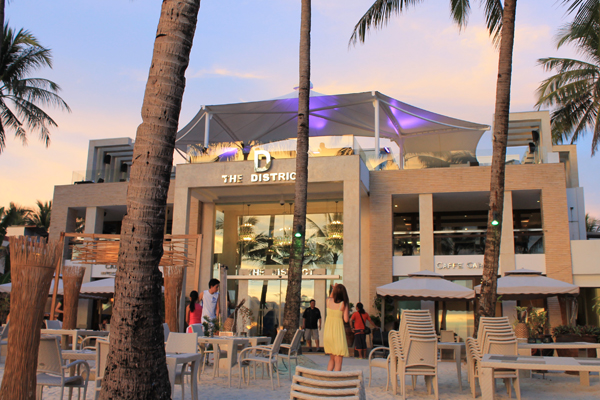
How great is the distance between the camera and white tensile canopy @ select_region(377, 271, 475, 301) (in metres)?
14.9

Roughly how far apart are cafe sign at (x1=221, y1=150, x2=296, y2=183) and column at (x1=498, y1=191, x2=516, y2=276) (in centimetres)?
771

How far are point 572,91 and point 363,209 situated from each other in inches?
422

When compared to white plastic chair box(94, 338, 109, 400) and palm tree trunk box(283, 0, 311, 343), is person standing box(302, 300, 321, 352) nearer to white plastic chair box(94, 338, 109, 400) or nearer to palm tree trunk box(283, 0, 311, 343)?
palm tree trunk box(283, 0, 311, 343)

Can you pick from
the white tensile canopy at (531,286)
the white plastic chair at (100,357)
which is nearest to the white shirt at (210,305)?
the white plastic chair at (100,357)

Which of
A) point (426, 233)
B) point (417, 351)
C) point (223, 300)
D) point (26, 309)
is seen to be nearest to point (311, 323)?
point (223, 300)

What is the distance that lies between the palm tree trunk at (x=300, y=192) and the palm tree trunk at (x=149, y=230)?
7432 mm

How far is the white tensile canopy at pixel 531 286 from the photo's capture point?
14.4 meters

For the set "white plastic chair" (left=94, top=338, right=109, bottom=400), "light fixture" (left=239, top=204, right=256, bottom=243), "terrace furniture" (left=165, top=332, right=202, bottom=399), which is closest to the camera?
"white plastic chair" (left=94, top=338, right=109, bottom=400)

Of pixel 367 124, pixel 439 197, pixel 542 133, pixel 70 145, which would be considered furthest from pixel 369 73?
pixel 70 145

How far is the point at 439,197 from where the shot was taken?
21203 mm

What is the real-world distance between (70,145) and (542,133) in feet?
66.0

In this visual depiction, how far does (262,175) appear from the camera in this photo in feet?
64.3

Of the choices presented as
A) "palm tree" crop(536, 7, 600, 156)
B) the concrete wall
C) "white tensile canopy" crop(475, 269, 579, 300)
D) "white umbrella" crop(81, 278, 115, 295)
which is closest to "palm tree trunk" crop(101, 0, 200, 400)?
"white tensile canopy" crop(475, 269, 579, 300)

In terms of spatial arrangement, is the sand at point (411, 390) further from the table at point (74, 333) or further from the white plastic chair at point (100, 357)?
the white plastic chair at point (100, 357)
